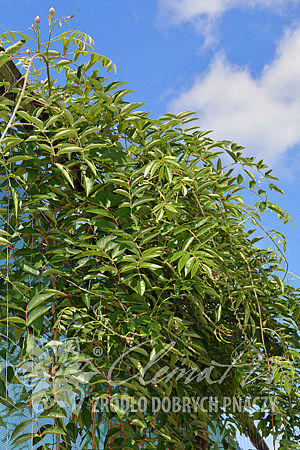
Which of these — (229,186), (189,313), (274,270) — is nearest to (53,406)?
(189,313)

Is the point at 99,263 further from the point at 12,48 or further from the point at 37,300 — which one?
the point at 12,48

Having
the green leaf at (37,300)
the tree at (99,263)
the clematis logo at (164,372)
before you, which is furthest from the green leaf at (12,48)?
the clematis logo at (164,372)

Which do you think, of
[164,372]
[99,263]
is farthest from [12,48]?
[164,372]

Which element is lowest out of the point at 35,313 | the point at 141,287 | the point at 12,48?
the point at 35,313

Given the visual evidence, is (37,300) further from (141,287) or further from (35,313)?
(141,287)

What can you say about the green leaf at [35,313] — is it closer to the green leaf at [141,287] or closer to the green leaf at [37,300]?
the green leaf at [37,300]

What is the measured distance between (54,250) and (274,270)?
0.97m

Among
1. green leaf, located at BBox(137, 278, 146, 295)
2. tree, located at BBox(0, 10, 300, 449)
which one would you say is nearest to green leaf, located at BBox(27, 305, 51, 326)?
tree, located at BBox(0, 10, 300, 449)

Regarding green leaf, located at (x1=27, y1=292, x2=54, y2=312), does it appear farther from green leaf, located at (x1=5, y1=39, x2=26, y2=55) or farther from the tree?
green leaf, located at (x1=5, y1=39, x2=26, y2=55)

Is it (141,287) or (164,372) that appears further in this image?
(164,372)

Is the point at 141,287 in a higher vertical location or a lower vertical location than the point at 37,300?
higher

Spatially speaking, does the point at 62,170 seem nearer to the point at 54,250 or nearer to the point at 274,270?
the point at 54,250

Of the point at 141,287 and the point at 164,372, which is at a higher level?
the point at 141,287

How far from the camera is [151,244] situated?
4.53 feet
